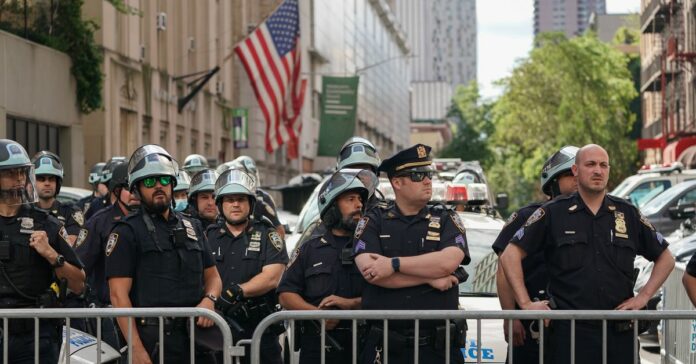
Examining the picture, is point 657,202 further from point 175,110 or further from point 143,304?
point 175,110

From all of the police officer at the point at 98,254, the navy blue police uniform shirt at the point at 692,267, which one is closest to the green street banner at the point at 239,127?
the police officer at the point at 98,254

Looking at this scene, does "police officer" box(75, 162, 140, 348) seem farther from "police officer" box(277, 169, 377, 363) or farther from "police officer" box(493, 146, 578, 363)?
"police officer" box(493, 146, 578, 363)

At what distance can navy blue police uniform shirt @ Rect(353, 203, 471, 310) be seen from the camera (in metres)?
7.87

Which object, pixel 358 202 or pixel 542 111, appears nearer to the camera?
pixel 358 202

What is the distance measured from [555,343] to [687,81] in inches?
2215

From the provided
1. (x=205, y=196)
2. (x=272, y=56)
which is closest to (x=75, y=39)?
(x=272, y=56)

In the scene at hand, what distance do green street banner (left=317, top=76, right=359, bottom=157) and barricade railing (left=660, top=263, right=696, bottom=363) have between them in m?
43.4

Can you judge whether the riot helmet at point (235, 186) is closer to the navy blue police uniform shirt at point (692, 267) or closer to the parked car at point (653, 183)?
the navy blue police uniform shirt at point (692, 267)

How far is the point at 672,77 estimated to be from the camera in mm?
65875

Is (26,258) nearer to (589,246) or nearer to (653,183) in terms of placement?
(589,246)

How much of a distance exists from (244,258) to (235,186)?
0.52 m

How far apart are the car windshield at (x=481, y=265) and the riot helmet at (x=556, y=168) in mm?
1664

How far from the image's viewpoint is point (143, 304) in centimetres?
805

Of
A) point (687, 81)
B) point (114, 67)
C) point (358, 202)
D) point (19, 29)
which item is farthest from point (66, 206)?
point (687, 81)
